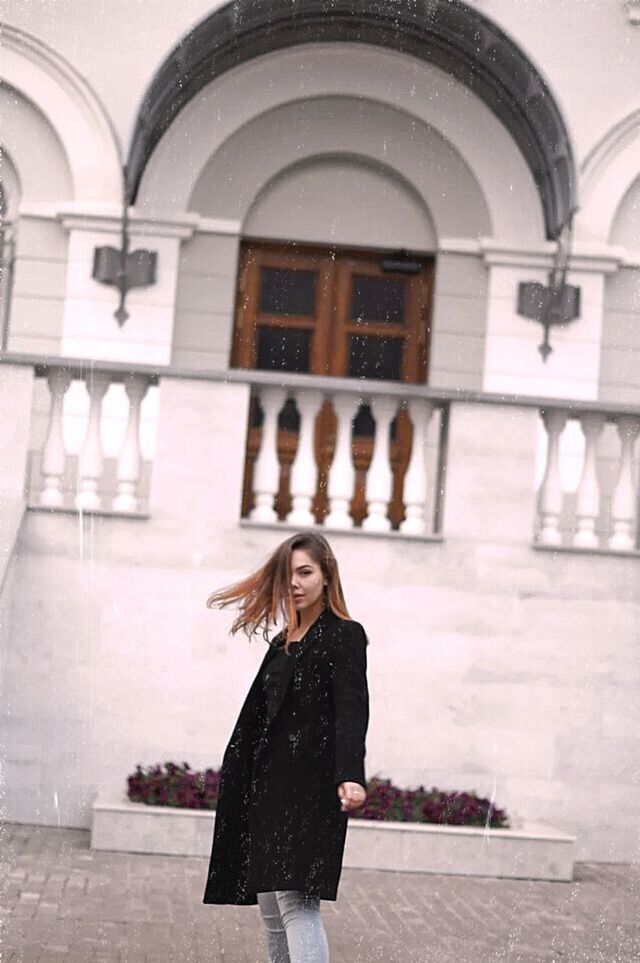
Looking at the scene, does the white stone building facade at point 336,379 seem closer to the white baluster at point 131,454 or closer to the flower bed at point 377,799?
the white baluster at point 131,454

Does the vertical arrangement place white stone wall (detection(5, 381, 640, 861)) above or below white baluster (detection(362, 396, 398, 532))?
below

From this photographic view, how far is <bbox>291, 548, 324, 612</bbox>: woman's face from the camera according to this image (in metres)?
5.70

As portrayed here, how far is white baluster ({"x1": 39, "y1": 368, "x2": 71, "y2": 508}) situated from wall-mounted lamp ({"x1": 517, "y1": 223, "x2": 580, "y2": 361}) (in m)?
4.80

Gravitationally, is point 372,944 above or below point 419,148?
below

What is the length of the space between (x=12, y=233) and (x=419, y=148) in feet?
11.9

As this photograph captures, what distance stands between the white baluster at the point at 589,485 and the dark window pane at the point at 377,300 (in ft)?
14.7

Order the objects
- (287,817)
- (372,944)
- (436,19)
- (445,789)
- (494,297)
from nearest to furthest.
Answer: (287,817) < (372,944) < (445,789) < (436,19) < (494,297)

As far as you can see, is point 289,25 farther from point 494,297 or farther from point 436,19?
point 494,297

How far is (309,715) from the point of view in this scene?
5598 millimetres

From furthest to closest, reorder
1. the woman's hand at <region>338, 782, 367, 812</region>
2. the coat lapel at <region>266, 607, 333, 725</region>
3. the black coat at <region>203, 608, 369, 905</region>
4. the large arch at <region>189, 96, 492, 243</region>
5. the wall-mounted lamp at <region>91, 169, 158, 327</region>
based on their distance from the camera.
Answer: the large arch at <region>189, 96, 492, 243</region> → the wall-mounted lamp at <region>91, 169, 158, 327</region> → the coat lapel at <region>266, 607, 333, 725</region> → the black coat at <region>203, 608, 369, 905</region> → the woman's hand at <region>338, 782, 367, 812</region>

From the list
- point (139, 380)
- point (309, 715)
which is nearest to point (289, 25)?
point (139, 380)

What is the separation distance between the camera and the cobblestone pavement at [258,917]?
7.37m

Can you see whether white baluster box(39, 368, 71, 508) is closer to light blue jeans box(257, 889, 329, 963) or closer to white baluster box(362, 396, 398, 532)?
white baluster box(362, 396, 398, 532)

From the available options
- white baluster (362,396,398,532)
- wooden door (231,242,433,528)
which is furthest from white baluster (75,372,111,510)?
wooden door (231,242,433,528)
